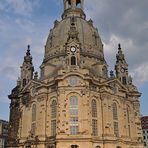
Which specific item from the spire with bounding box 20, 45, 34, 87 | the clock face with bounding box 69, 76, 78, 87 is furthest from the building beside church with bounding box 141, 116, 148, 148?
the clock face with bounding box 69, 76, 78, 87

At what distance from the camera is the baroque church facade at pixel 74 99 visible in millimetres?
53406

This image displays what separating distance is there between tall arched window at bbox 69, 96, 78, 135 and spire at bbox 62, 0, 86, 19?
95.2ft

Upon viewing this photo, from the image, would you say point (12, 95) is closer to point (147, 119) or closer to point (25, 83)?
point (25, 83)

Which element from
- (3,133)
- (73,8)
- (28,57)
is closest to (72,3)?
(73,8)

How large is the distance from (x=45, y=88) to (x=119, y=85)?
16.6 metres

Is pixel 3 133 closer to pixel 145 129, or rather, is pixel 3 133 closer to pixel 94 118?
pixel 94 118

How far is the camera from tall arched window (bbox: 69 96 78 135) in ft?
Answer: 172

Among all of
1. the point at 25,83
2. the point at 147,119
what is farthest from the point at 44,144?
the point at 147,119

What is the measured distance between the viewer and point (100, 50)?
70688mm

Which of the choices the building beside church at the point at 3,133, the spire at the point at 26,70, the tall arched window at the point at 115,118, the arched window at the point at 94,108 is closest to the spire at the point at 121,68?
the tall arched window at the point at 115,118

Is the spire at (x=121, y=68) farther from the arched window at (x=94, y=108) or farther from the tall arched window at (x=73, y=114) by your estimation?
the tall arched window at (x=73, y=114)

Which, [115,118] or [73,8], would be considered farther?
[73,8]

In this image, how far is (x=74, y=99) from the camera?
2153 inches

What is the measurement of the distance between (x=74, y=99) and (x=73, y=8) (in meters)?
30.7
